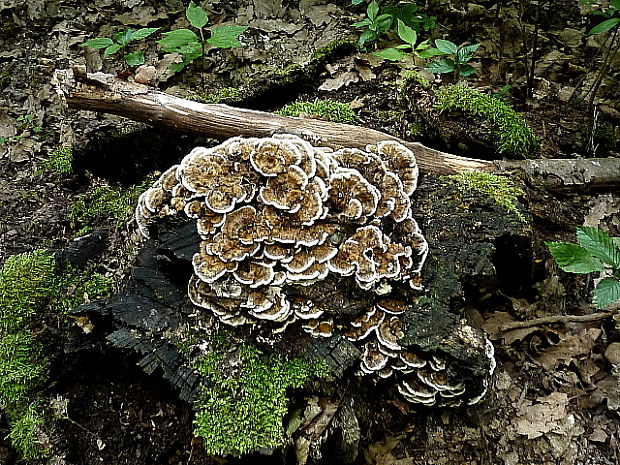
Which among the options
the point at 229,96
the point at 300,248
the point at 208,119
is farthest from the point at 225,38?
the point at 300,248

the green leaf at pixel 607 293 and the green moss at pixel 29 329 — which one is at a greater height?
the green leaf at pixel 607 293

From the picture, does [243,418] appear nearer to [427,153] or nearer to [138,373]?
[138,373]

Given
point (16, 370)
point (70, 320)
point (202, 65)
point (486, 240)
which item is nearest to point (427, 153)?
point (486, 240)

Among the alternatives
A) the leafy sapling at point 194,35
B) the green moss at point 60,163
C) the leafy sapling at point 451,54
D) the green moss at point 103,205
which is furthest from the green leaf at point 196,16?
the leafy sapling at point 451,54

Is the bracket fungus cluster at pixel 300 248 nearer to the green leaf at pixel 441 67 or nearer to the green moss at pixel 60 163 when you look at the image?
the green leaf at pixel 441 67

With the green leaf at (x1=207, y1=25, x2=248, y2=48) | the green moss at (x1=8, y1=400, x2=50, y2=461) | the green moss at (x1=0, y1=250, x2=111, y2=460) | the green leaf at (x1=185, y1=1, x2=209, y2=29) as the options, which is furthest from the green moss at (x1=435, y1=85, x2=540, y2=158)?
the green moss at (x1=8, y1=400, x2=50, y2=461)

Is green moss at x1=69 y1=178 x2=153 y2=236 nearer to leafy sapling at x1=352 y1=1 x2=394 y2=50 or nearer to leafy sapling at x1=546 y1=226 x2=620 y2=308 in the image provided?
leafy sapling at x1=352 y1=1 x2=394 y2=50
